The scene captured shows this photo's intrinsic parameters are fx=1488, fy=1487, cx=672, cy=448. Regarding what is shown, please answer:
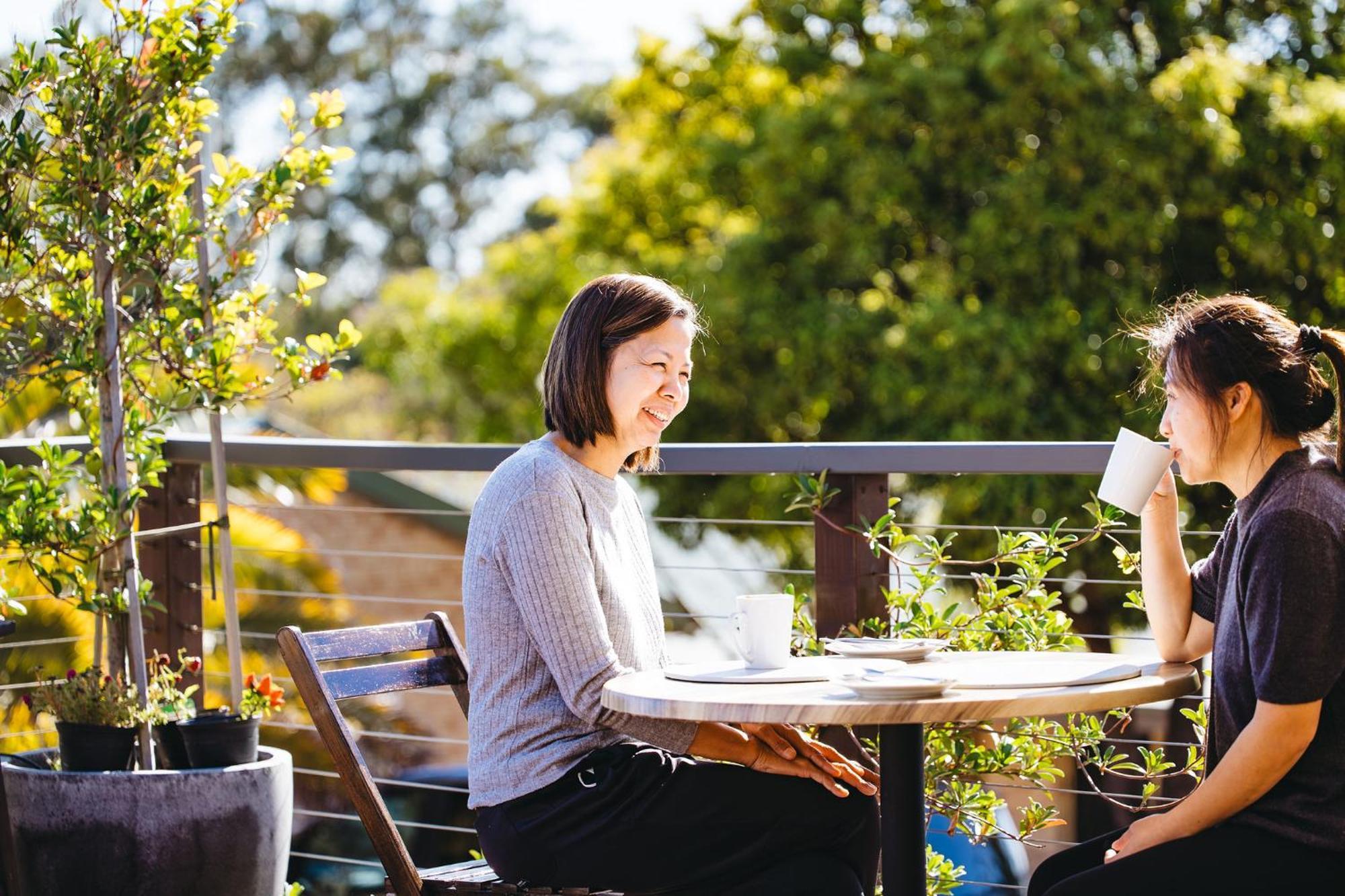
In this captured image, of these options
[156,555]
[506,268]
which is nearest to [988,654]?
[156,555]

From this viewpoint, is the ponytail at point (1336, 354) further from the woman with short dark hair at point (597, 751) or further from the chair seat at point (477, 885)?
the chair seat at point (477, 885)

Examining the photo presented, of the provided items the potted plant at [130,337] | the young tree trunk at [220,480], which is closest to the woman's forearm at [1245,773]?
→ the potted plant at [130,337]

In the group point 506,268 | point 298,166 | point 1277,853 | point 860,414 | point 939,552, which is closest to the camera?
point 1277,853

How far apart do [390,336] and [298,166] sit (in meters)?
15.6

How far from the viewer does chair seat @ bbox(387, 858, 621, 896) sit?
2.23 metres

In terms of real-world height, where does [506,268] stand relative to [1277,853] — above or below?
above

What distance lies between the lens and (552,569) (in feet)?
7.34

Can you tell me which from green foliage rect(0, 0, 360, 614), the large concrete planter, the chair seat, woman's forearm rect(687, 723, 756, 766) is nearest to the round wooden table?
woman's forearm rect(687, 723, 756, 766)

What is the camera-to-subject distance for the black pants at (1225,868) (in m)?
1.90

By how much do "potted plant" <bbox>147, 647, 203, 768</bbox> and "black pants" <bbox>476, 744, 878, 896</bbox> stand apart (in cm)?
113

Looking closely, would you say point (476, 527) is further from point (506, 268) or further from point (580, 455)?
point (506, 268)

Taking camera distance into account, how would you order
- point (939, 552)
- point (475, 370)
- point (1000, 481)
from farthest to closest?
point (475, 370) < point (1000, 481) < point (939, 552)

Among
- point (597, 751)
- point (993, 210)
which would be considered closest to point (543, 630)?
point (597, 751)

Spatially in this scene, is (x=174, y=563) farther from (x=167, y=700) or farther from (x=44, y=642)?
(x=167, y=700)
